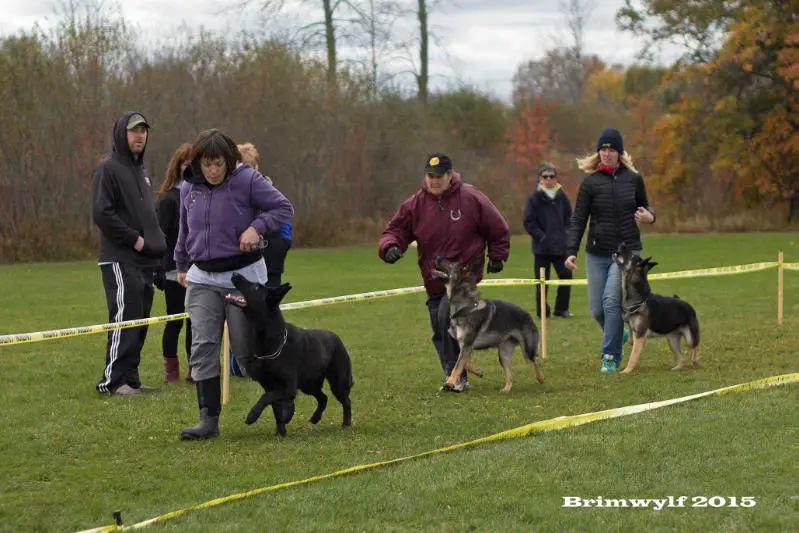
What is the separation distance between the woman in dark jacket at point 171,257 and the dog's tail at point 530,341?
2776 millimetres

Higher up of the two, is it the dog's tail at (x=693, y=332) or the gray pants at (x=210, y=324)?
the gray pants at (x=210, y=324)

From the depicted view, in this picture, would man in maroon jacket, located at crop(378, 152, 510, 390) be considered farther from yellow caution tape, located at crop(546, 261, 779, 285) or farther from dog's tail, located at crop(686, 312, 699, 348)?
yellow caution tape, located at crop(546, 261, 779, 285)

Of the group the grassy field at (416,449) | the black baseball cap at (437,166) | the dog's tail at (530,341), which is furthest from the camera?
the dog's tail at (530,341)

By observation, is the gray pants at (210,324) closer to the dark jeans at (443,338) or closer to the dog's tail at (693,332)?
the dark jeans at (443,338)

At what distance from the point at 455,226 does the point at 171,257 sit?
2.59 metres

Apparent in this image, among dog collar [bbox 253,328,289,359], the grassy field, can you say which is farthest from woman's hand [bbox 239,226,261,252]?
the grassy field

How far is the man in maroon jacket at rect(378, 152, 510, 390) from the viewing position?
8812 millimetres

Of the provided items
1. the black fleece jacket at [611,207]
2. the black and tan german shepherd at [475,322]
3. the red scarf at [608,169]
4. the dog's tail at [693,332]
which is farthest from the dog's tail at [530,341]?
the dog's tail at [693,332]

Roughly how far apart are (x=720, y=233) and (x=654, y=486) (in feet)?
121

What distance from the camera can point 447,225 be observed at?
8.84 m

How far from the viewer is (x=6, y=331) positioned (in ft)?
47.2

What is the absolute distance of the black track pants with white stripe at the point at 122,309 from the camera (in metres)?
8.98

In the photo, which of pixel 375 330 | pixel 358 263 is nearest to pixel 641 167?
pixel 358 263

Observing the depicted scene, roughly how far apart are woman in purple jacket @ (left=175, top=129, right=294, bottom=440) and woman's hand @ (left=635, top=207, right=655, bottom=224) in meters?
3.85
